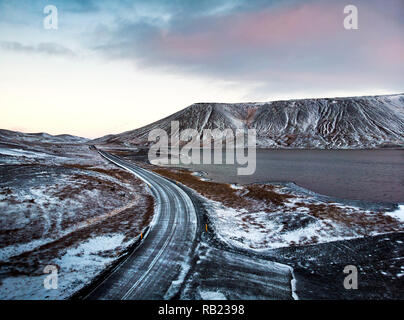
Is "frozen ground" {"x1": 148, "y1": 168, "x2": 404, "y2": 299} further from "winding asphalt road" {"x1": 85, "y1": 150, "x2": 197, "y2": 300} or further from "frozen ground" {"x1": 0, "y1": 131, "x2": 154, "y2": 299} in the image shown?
"frozen ground" {"x1": 0, "y1": 131, "x2": 154, "y2": 299}

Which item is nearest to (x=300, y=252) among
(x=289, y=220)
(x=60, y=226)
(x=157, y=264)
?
(x=289, y=220)

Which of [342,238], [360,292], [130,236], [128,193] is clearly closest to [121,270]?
[130,236]

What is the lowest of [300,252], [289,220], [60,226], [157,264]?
[300,252]

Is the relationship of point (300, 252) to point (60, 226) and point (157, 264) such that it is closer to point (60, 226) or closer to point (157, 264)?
point (157, 264)

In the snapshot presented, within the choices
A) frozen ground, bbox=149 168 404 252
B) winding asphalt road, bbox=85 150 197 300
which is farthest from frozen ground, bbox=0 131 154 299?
frozen ground, bbox=149 168 404 252
